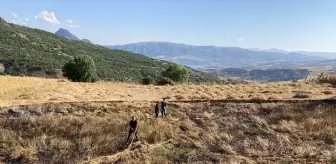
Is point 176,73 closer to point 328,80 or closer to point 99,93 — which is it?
point 328,80

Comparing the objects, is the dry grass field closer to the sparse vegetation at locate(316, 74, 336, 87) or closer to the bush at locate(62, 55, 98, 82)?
the sparse vegetation at locate(316, 74, 336, 87)

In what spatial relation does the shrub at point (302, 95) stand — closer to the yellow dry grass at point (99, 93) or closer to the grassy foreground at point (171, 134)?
the yellow dry grass at point (99, 93)

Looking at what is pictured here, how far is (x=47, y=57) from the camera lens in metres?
127

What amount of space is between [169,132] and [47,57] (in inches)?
4423

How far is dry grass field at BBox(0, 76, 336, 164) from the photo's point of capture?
18734 mm

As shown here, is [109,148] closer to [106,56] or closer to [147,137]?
[147,137]

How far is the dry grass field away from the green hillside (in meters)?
70.1

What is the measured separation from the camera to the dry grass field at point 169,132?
1873 centimetres

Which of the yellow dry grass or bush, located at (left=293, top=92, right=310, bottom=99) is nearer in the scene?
the yellow dry grass

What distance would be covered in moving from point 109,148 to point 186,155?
13.5 feet

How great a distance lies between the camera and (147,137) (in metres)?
21.6

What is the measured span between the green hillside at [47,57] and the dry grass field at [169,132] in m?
70.1

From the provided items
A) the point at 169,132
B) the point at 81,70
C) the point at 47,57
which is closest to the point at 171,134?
the point at 169,132

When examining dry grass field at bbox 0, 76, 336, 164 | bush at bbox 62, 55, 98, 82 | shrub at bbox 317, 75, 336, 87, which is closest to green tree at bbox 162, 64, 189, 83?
bush at bbox 62, 55, 98, 82
